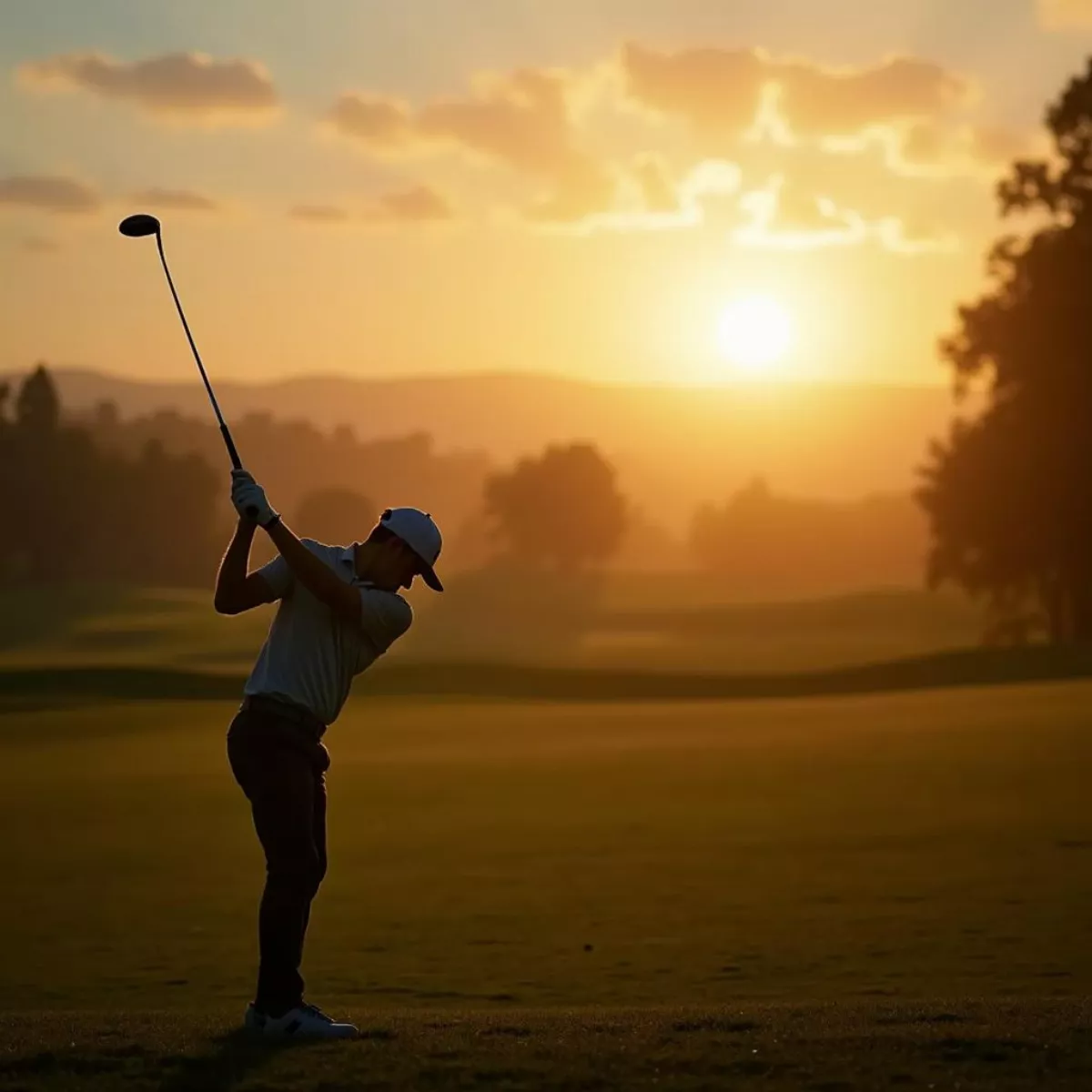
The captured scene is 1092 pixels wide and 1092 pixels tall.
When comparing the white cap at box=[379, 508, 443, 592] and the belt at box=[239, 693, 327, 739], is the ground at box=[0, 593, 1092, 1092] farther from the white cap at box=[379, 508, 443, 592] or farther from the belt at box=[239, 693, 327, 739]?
the white cap at box=[379, 508, 443, 592]

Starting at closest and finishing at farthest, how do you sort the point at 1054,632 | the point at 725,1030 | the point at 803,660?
1. the point at 725,1030
2. the point at 1054,632
3. the point at 803,660

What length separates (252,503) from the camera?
24.5 ft

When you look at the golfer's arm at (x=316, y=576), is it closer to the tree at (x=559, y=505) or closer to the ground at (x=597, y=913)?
the ground at (x=597, y=913)

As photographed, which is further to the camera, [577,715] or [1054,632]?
[1054,632]

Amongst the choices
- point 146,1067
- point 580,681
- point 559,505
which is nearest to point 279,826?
point 146,1067

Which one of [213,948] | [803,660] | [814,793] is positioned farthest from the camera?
[803,660]

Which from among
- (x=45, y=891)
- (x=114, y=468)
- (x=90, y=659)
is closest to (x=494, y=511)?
(x=114, y=468)

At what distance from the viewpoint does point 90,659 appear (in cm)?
6494

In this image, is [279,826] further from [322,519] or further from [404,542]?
[322,519]

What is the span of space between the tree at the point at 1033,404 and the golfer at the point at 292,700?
1738 inches

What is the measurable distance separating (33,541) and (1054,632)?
62062mm

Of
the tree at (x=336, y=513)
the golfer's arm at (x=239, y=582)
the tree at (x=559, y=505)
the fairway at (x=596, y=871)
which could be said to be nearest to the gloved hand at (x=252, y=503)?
the golfer's arm at (x=239, y=582)

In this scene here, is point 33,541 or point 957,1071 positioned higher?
point 33,541

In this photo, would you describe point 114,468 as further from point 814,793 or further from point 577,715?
point 814,793
